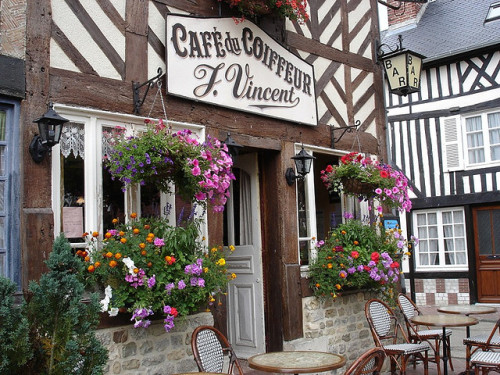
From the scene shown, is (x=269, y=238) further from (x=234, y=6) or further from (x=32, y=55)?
(x=32, y=55)

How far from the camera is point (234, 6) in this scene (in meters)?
5.42

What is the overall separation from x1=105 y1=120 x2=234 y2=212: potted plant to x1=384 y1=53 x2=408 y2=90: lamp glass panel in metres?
3.44

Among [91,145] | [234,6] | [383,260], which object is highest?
[234,6]

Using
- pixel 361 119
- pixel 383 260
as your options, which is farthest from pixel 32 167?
pixel 361 119

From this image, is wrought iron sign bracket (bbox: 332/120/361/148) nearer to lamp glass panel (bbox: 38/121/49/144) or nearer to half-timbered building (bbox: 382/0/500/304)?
lamp glass panel (bbox: 38/121/49/144)

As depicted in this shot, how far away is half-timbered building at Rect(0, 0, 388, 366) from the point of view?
12.7ft

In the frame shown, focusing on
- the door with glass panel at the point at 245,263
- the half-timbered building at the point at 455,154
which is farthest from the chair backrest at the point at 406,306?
the half-timbered building at the point at 455,154

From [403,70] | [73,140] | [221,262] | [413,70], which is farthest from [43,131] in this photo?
[413,70]

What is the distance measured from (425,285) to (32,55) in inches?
449

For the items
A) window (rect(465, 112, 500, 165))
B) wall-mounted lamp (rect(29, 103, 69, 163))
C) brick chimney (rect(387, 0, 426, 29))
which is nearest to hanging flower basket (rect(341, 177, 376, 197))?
wall-mounted lamp (rect(29, 103, 69, 163))

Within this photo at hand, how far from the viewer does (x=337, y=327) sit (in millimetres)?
6129

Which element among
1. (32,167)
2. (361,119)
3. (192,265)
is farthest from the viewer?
(361,119)

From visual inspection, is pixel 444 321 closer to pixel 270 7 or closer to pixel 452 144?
pixel 270 7

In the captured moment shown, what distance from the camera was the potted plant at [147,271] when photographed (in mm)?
3939
